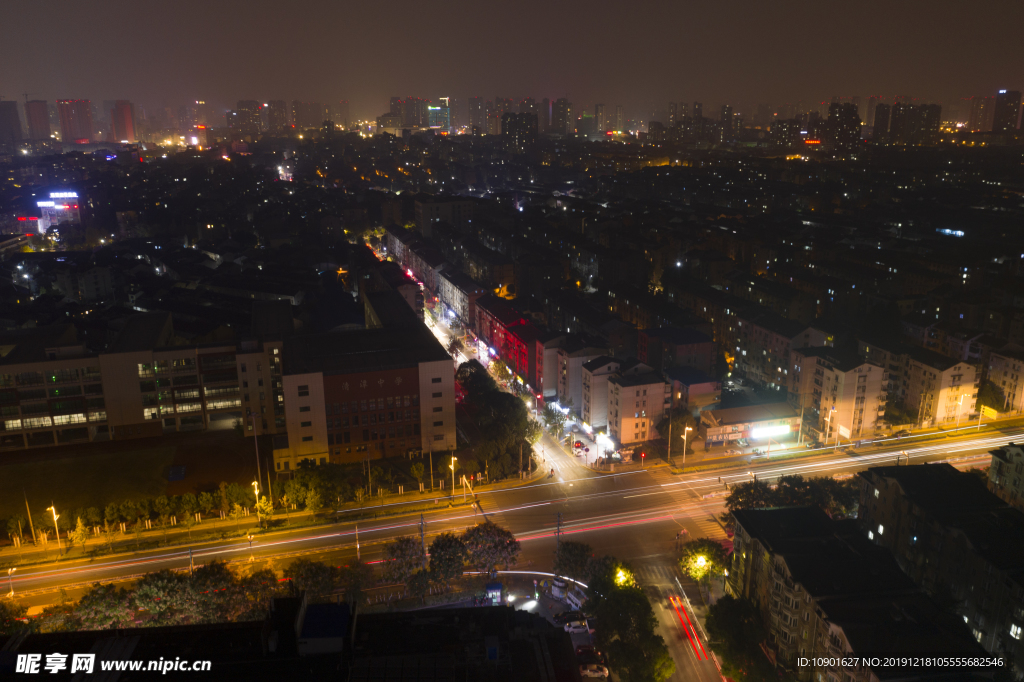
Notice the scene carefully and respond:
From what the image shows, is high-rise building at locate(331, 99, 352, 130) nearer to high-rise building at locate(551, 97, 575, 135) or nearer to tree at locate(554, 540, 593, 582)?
high-rise building at locate(551, 97, 575, 135)

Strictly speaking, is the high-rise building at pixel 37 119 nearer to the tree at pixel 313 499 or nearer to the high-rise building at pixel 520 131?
the high-rise building at pixel 520 131

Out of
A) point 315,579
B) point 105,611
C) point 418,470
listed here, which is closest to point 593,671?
point 315,579

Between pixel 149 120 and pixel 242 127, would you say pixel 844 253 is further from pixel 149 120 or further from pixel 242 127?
pixel 149 120

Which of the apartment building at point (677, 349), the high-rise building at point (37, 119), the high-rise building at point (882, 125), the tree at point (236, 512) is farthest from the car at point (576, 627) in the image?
the high-rise building at point (37, 119)

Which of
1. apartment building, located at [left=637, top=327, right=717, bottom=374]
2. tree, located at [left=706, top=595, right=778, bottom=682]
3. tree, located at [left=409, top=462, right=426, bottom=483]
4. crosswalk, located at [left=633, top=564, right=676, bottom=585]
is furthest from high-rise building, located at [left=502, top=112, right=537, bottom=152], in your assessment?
tree, located at [left=706, top=595, right=778, bottom=682]

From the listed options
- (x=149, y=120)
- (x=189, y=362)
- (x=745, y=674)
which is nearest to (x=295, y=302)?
(x=189, y=362)
